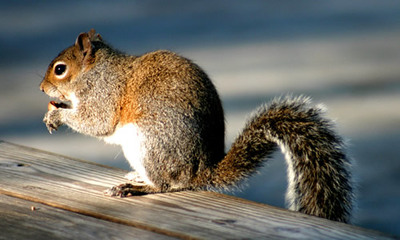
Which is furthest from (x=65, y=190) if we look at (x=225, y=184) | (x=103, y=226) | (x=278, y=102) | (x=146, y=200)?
(x=278, y=102)

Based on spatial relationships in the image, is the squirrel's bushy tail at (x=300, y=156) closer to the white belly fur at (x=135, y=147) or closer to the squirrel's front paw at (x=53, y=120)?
the white belly fur at (x=135, y=147)

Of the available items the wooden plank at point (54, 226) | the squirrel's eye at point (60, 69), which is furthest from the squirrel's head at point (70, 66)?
the wooden plank at point (54, 226)

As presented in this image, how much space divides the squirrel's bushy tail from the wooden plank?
0.58m

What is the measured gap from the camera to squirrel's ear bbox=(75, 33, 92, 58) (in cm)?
259

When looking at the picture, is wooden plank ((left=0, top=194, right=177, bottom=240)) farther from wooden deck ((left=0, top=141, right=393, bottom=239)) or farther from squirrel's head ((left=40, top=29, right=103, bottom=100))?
squirrel's head ((left=40, top=29, right=103, bottom=100))

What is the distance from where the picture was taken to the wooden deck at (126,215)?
1456 mm

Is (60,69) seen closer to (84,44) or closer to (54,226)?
(84,44)

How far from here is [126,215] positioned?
1.59 meters

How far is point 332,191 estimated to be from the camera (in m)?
1.85

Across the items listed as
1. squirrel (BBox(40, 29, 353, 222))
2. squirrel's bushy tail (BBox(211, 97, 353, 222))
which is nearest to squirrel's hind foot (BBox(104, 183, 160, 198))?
squirrel (BBox(40, 29, 353, 222))

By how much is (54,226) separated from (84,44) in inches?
48.9

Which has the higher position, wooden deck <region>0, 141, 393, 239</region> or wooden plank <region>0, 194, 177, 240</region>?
wooden deck <region>0, 141, 393, 239</region>

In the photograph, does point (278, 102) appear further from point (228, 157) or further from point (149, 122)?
point (149, 122)

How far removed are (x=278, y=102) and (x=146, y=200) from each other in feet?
1.72
